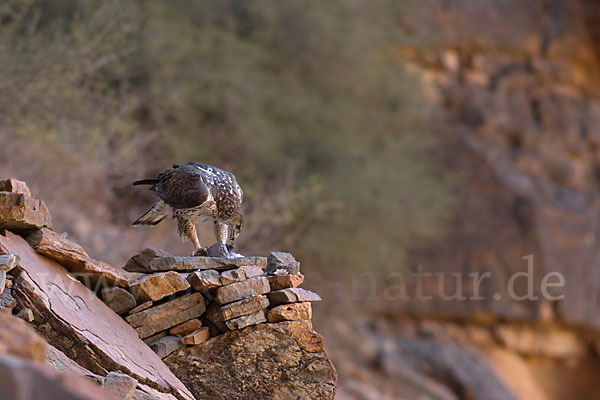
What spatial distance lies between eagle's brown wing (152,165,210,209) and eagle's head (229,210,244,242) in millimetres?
262

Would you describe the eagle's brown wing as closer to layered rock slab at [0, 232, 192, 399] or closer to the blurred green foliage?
layered rock slab at [0, 232, 192, 399]

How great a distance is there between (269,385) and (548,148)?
1227 centimetres

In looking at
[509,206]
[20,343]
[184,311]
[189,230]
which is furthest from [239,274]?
[509,206]

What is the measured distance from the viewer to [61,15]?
28.7 feet

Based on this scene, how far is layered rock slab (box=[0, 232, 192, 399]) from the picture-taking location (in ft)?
10.2

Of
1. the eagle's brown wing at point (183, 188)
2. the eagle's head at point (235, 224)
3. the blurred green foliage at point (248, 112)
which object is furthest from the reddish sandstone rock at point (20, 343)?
the blurred green foliage at point (248, 112)

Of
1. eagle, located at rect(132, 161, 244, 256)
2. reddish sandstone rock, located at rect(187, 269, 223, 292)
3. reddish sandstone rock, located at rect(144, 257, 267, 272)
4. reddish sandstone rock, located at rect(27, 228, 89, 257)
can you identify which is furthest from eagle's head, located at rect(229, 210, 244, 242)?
reddish sandstone rock, located at rect(27, 228, 89, 257)

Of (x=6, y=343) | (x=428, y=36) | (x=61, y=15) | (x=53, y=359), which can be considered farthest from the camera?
(x=428, y=36)

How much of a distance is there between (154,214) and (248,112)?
5724 mm

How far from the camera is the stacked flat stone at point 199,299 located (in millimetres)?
3496

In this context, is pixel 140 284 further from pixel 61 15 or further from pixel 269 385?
pixel 61 15

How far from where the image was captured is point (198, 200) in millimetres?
3672

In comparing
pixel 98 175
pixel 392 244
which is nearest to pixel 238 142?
pixel 98 175

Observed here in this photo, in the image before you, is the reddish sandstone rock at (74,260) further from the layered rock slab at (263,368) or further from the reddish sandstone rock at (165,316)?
the layered rock slab at (263,368)
